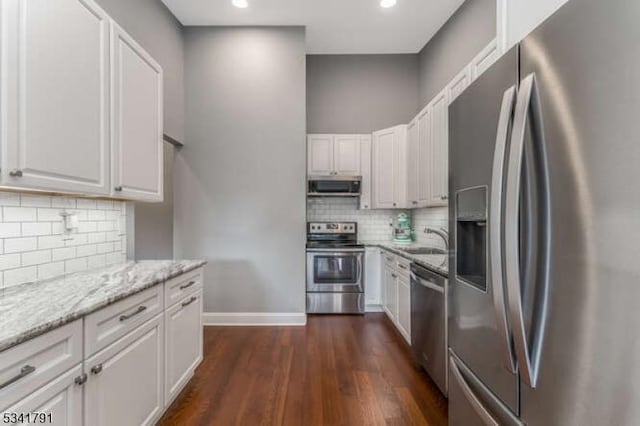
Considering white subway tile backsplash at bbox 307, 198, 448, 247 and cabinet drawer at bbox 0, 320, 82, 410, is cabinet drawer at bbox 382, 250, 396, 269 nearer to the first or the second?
white subway tile backsplash at bbox 307, 198, 448, 247

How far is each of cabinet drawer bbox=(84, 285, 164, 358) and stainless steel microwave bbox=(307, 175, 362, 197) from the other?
8.53 feet

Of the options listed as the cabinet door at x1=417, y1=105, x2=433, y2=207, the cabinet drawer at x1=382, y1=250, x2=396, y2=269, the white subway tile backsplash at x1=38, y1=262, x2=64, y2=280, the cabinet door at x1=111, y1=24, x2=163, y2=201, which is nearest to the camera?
the white subway tile backsplash at x1=38, y1=262, x2=64, y2=280

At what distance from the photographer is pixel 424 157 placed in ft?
10.7

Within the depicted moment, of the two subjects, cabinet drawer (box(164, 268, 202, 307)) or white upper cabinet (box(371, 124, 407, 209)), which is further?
white upper cabinet (box(371, 124, 407, 209))

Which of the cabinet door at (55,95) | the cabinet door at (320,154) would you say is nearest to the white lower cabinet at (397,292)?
the cabinet door at (320,154)

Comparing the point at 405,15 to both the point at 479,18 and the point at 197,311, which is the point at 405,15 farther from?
the point at 197,311

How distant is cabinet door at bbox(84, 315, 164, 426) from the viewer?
1259mm

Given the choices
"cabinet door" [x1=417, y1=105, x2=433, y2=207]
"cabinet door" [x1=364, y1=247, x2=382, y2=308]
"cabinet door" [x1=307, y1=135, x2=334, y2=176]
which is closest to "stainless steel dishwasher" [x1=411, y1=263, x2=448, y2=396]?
"cabinet door" [x1=417, y1=105, x2=433, y2=207]

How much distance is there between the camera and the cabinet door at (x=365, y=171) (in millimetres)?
4176

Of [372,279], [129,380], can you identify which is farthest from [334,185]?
[129,380]

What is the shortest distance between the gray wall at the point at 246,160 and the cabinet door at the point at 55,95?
6.12 feet

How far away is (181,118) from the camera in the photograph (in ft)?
11.7

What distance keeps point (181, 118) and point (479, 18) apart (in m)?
3.24

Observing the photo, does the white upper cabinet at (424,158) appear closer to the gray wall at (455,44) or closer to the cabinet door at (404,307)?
the gray wall at (455,44)
